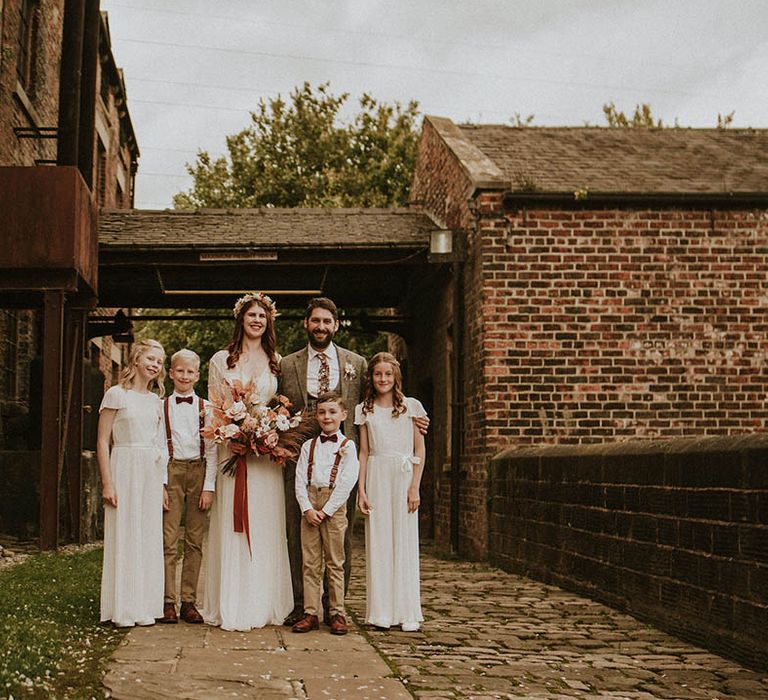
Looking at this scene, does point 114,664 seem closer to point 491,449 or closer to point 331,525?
point 331,525

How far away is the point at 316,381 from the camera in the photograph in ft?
23.6

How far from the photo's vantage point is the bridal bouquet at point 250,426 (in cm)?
670

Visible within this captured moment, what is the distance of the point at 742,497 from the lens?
5.96 meters

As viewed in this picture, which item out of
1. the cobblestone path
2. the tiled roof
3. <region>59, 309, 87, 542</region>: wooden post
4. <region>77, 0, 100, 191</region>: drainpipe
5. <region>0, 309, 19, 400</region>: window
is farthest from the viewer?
<region>0, 309, 19, 400</region>: window

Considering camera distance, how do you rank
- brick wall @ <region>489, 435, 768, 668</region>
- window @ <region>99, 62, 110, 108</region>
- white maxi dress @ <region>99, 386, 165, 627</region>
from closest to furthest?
→ 1. brick wall @ <region>489, 435, 768, 668</region>
2. white maxi dress @ <region>99, 386, 165, 627</region>
3. window @ <region>99, 62, 110, 108</region>

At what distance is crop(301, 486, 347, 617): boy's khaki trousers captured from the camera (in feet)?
22.2

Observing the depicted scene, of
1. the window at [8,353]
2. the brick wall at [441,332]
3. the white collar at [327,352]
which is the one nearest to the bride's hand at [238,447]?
the white collar at [327,352]

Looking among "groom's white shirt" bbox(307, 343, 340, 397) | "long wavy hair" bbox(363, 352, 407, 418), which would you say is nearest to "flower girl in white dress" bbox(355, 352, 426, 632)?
"long wavy hair" bbox(363, 352, 407, 418)

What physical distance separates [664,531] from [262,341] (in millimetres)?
2943

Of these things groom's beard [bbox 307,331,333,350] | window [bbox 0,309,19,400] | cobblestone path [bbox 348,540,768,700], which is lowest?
cobblestone path [bbox 348,540,768,700]

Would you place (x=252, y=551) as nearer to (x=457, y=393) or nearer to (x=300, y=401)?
(x=300, y=401)

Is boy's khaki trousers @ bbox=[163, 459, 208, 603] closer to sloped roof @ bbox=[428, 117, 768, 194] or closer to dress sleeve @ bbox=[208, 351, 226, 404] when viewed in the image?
dress sleeve @ bbox=[208, 351, 226, 404]

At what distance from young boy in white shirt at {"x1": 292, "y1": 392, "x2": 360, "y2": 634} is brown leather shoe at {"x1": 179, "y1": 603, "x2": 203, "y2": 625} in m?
0.71

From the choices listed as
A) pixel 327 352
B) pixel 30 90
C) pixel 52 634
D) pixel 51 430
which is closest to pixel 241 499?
pixel 327 352
